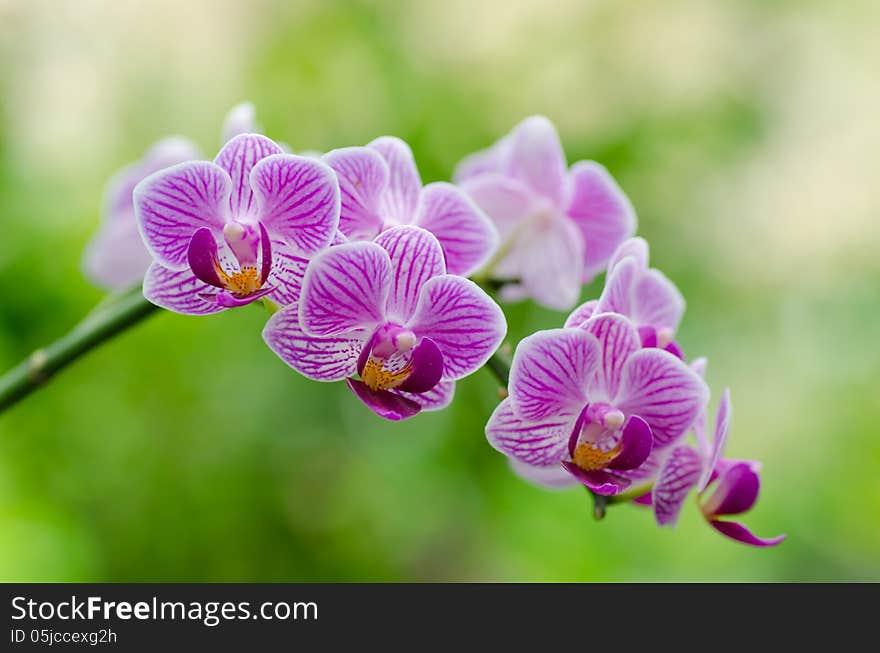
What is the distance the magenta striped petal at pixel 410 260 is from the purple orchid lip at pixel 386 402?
0.05 metres

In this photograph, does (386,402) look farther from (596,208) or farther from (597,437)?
(596,208)

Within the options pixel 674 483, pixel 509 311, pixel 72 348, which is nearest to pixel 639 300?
pixel 674 483

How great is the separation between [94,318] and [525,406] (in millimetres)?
315

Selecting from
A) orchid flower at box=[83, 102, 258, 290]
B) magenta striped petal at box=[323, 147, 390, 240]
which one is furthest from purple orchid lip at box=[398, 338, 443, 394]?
orchid flower at box=[83, 102, 258, 290]

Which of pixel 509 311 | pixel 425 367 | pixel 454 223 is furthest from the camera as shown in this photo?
pixel 509 311

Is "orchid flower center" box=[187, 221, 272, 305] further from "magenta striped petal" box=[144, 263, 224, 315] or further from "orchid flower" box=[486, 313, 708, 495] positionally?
"orchid flower" box=[486, 313, 708, 495]

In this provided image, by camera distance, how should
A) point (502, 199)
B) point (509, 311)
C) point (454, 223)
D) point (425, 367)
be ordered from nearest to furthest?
point (425, 367)
point (454, 223)
point (502, 199)
point (509, 311)

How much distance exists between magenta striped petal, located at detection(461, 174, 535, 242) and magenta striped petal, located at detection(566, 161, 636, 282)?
52mm

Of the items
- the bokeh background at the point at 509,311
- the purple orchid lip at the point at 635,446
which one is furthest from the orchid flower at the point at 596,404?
the bokeh background at the point at 509,311

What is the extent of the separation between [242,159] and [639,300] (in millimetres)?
261

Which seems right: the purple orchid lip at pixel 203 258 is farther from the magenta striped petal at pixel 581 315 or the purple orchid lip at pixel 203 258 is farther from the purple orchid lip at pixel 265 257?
the magenta striped petal at pixel 581 315

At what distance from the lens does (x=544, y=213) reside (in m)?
0.71
